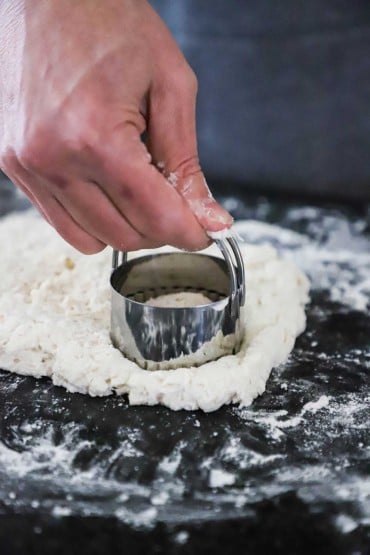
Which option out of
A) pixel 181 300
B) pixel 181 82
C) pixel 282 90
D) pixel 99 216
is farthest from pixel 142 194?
pixel 282 90

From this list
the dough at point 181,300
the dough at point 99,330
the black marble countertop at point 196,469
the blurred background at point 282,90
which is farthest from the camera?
the blurred background at point 282,90

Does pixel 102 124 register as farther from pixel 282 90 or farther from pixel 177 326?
pixel 282 90

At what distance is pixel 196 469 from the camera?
98 cm

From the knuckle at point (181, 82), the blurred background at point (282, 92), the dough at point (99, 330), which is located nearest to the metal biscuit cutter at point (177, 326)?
the dough at point (99, 330)

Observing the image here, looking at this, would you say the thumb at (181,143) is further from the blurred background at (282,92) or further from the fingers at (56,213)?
the blurred background at (282,92)

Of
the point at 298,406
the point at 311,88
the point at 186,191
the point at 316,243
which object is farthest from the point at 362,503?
the point at 311,88

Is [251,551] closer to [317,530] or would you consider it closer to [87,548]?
[317,530]

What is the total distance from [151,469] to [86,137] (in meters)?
0.45

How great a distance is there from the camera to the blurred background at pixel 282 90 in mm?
1828

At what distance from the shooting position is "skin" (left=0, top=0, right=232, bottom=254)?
95cm

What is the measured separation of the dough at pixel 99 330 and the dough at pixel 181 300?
0.09 metres

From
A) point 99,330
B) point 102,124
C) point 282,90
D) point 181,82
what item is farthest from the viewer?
point 282,90

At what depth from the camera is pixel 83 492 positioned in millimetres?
933

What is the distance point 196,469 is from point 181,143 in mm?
474
